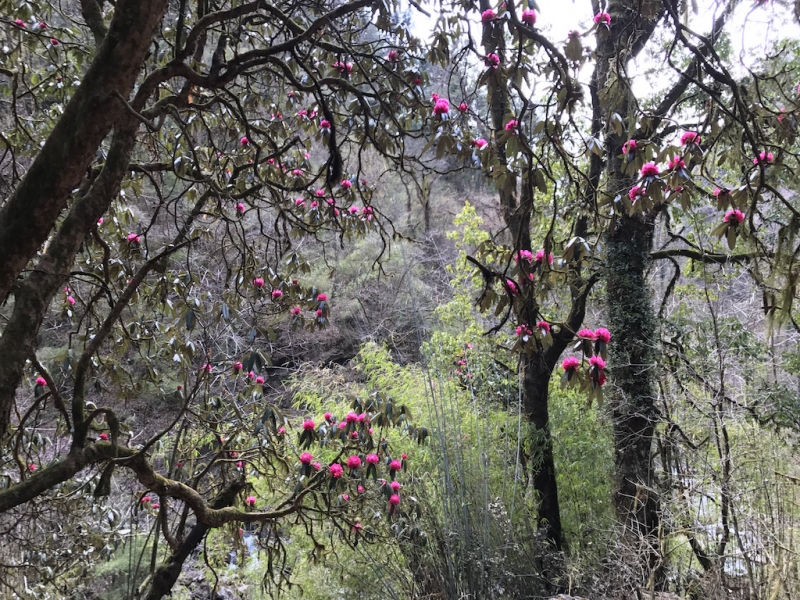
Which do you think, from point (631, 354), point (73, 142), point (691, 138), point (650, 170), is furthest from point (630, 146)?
point (631, 354)

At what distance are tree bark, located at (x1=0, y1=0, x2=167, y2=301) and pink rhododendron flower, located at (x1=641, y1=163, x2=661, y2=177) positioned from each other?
3.38 feet

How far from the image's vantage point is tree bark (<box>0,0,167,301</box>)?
0.77 meters

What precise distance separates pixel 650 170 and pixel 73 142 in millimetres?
1159

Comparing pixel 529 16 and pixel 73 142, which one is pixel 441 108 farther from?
pixel 73 142

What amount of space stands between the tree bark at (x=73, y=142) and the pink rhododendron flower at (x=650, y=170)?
1031mm

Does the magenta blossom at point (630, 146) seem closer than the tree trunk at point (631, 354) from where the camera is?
Yes

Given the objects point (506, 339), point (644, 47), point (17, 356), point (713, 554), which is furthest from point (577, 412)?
point (17, 356)

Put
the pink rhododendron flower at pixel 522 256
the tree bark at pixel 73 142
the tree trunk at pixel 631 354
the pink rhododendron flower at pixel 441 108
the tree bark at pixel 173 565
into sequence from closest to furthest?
the tree bark at pixel 73 142 → the pink rhododendron flower at pixel 522 256 → the pink rhododendron flower at pixel 441 108 → the tree bark at pixel 173 565 → the tree trunk at pixel 631 354

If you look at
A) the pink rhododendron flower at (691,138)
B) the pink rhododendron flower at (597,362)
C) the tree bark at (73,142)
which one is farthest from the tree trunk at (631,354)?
the tree bark at (73,142)

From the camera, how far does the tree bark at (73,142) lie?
2.53 ft

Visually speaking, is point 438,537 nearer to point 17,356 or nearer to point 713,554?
point 713,554

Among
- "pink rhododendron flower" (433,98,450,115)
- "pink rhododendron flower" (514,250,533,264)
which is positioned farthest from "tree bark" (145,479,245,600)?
"pink rhododendron flower" (433,98,450,115)

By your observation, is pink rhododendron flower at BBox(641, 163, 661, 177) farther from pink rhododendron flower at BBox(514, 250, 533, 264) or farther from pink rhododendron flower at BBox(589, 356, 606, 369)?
pink rhododendron flower at BBox(589, 356, 606, 369)

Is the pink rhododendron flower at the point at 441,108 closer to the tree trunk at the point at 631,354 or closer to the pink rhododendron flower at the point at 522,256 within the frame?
the pink rhododendron flower at the point at 522,256
